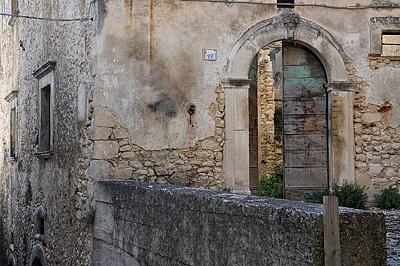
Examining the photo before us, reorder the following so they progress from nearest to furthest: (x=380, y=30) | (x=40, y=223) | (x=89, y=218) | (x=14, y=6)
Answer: (x=89, y=218) → (x=380, y=30) → (x=40, y=223) → (x=14, y=6)

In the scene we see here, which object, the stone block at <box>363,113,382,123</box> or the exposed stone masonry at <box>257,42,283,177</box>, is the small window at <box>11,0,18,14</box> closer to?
the exposed stone masonry at <box>257,42,283,177</box>

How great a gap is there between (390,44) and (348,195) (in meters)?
2.42

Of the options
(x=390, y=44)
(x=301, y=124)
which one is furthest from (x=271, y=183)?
(x=390, y=44)

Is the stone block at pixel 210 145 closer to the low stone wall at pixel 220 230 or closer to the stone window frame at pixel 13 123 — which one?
the low stone wall at pixel 220 230

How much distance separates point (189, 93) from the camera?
6.96m

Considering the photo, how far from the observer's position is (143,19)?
6816mm

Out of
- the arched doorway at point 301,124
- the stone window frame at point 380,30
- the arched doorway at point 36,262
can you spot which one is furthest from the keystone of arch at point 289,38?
the arched doorway at point 36,262

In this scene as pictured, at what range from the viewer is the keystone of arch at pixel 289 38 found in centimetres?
712

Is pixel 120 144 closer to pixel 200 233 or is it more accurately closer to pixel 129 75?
pixel 129 75

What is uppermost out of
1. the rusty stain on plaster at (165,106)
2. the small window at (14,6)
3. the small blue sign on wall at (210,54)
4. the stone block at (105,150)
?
the small window at (14,6)

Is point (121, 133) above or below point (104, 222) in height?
above

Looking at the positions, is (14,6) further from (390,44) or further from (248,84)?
(390,44)

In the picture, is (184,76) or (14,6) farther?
(14,6)

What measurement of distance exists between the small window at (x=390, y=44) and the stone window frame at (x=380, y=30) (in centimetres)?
6
